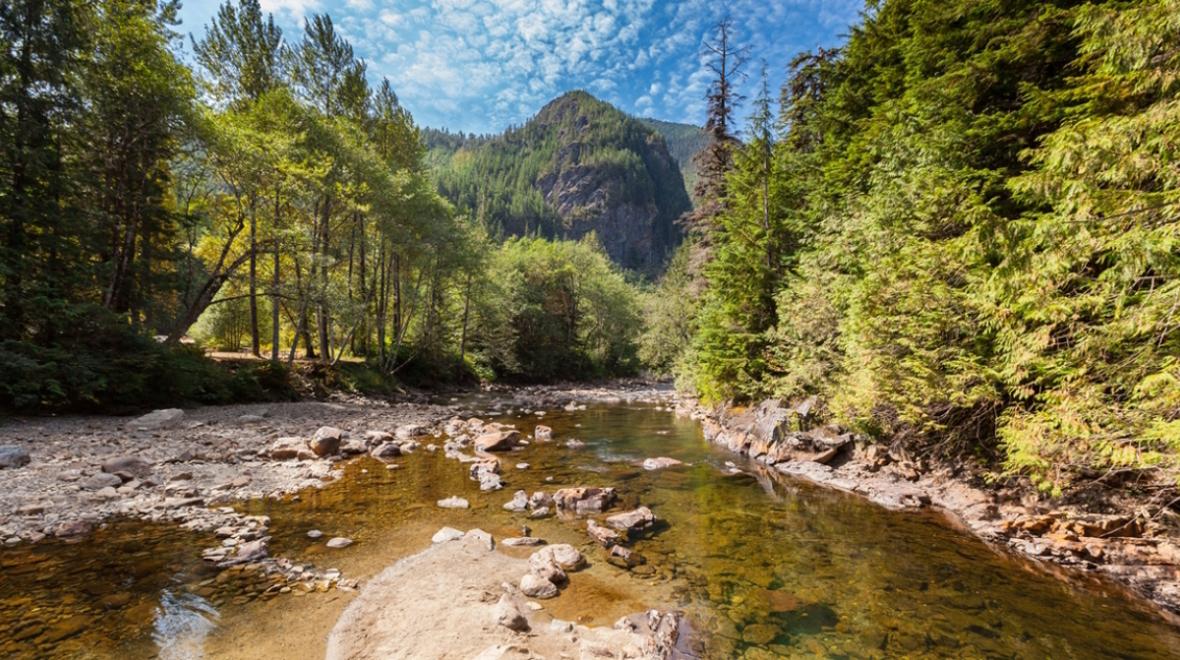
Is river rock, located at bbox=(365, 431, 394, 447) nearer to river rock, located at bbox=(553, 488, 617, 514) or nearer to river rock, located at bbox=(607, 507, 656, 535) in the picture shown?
river rock, located at bbox=(553, 488, 617, 514)

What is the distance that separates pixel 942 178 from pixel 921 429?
590cm

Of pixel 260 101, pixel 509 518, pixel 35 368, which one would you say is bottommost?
pixel 509 518

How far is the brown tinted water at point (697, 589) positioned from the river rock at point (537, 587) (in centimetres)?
16

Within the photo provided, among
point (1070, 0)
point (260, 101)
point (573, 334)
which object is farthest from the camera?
point (573, 334)

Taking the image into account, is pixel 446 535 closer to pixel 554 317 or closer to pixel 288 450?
pixel 288 450

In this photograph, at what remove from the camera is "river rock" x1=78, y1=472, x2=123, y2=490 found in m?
8.52

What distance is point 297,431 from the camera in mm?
15172

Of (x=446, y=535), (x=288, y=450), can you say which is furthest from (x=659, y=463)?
Answer: (x=288, y=450)

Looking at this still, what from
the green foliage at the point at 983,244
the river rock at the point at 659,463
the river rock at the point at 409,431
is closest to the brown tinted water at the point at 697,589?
the green foliage at the point at 983,244

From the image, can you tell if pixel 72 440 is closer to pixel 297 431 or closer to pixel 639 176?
pixel 297 431

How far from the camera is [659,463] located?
13.7 m

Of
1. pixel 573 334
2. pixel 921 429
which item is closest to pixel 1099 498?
pixel 921 429

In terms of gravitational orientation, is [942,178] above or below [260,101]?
below

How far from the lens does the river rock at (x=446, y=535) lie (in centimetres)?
764
